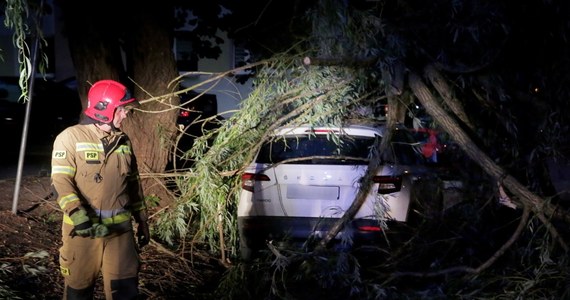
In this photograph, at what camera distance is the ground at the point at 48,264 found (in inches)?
216

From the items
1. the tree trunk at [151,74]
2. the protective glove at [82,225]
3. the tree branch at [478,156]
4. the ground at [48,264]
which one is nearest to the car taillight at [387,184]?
the tree branch at [478,156]

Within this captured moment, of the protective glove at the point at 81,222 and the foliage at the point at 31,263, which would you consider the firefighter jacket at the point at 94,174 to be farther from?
the foliage at the point at 31,263

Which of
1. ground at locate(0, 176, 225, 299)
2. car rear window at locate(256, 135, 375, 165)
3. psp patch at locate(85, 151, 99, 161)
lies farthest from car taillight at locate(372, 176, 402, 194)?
psp patch at locate(85, 151, 99, 161)

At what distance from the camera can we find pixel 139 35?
26.7 feet

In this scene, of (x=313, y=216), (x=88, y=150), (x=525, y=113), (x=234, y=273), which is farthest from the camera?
(x=313, y=216)

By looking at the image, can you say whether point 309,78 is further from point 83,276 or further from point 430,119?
point 83,276

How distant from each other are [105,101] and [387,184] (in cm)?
300

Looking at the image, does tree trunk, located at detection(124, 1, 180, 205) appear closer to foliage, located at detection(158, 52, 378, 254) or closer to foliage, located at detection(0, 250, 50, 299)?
foliage, located at detection(158, 52, 378, 254)

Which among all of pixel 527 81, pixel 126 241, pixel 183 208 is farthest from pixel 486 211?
pixel 126 241

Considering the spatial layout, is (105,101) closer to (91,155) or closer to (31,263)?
(91,155)

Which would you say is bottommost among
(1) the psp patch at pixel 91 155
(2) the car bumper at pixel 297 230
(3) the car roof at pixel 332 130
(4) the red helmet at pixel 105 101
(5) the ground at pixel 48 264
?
(5) the ground at pixel 48 264

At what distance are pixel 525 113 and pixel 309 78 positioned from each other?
1.93 metres

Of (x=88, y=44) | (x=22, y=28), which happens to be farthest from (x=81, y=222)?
(x=88, y=44)

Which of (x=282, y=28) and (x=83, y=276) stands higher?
(x=282, y=28)
